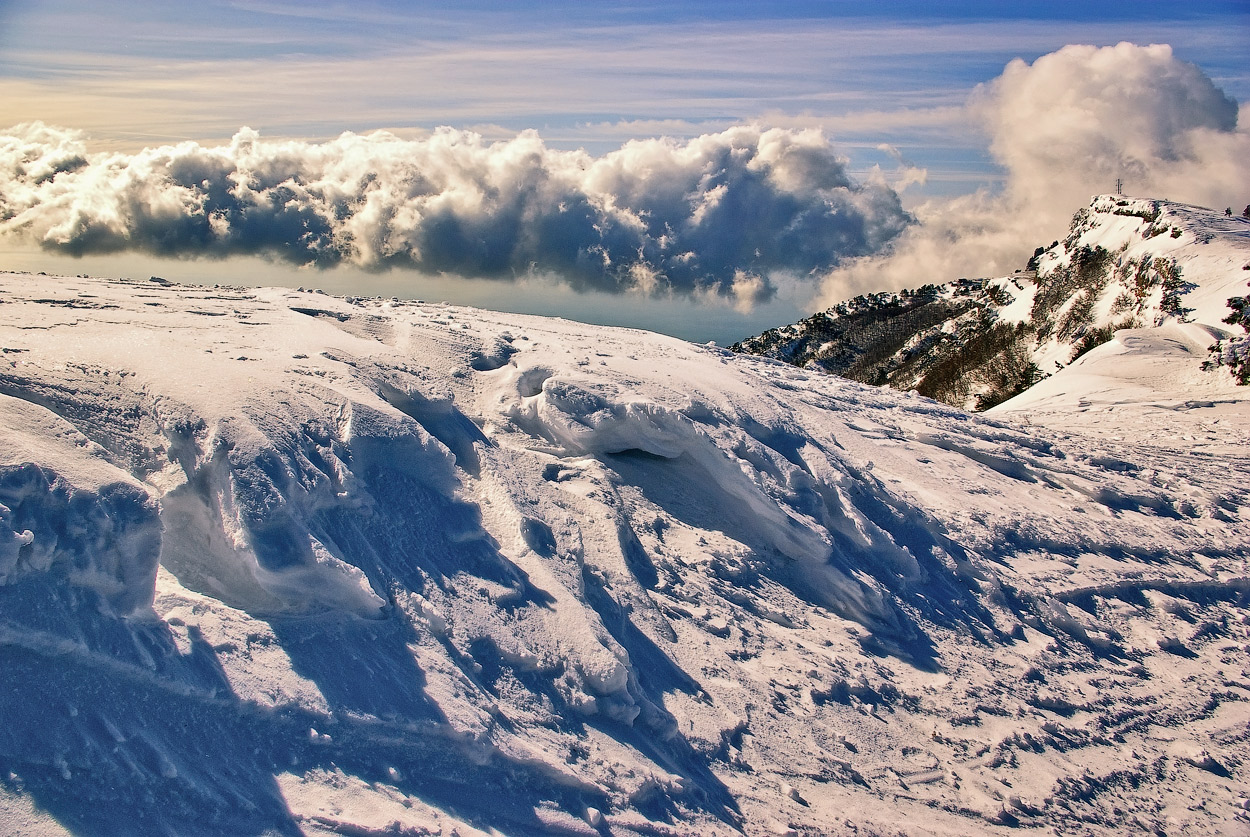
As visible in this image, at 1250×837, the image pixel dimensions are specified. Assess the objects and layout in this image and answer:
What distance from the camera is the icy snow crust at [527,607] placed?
6.56m

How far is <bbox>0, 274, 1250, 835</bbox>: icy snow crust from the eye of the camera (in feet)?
21.5

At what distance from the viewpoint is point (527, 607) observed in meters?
8.84

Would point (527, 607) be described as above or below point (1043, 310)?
above

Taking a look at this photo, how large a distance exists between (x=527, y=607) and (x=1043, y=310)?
1578 inches

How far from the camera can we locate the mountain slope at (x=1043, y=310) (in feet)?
107

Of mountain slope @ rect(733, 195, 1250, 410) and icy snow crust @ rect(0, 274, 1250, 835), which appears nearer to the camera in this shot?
icy snow crust @ rect(0, 274, 1250, 835)

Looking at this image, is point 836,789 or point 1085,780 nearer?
point 836,789

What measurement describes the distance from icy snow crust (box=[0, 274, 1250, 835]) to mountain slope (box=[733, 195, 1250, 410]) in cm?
2043

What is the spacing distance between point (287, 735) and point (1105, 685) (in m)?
10.2

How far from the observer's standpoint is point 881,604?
11023mm

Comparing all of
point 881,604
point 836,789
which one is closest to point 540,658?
point 836,789

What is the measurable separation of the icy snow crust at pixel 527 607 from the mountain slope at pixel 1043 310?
67.0 feet

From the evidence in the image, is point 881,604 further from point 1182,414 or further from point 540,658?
point 1182,414

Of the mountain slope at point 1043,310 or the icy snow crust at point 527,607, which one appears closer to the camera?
the icy snow crust at point 527,607
